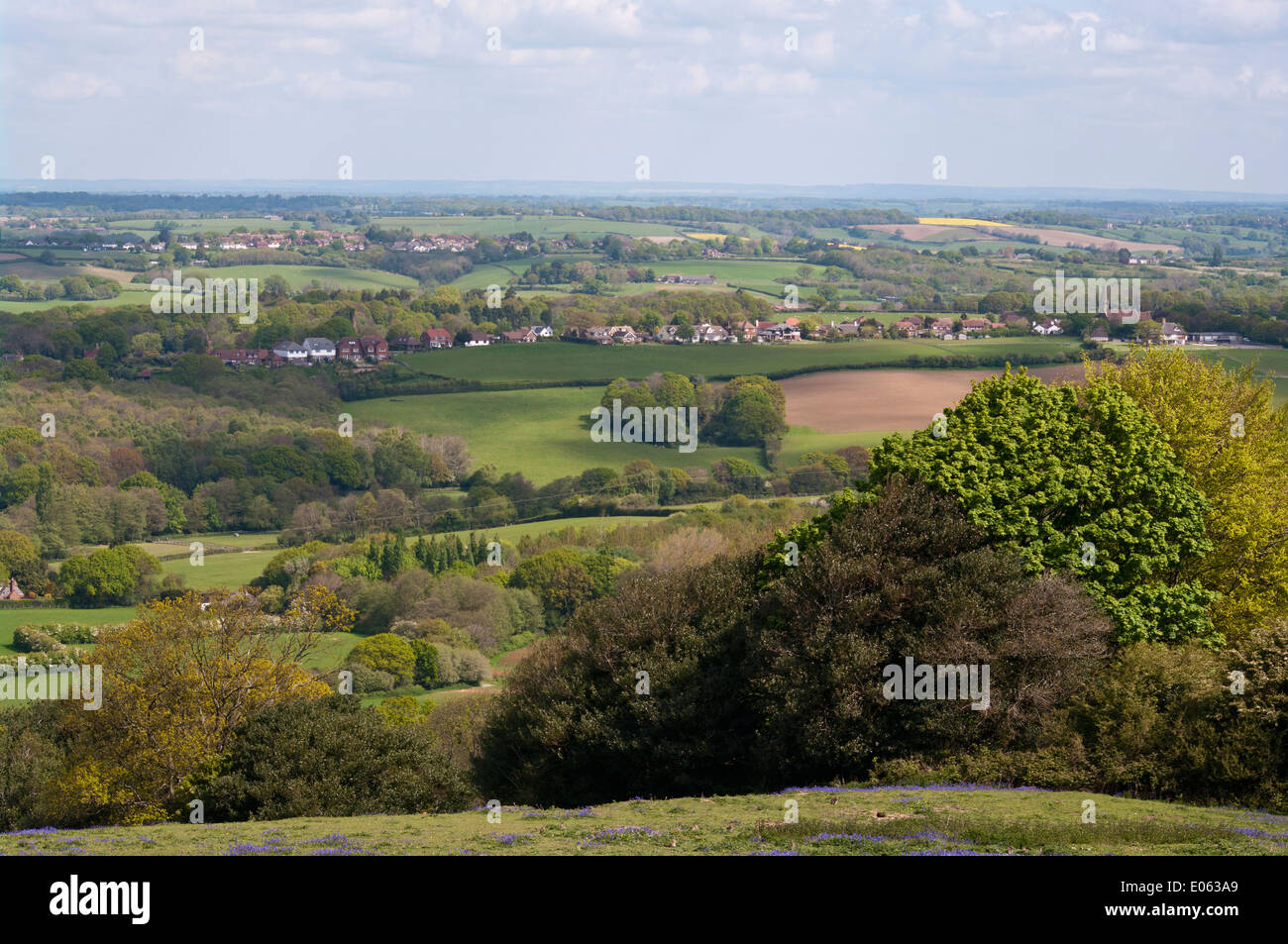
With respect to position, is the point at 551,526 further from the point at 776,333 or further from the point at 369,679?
the point at 776,333

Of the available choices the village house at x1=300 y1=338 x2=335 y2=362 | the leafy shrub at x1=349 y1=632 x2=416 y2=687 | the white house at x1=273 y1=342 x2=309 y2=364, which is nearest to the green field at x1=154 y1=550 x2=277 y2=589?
the leafy shrub at x1=349 y1=632 x2=416 y2=687

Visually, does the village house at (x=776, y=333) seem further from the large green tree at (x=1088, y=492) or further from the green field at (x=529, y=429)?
the large green tree at (x=1088, y=492)

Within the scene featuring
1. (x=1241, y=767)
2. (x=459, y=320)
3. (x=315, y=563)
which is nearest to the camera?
(x=1241, y=767)

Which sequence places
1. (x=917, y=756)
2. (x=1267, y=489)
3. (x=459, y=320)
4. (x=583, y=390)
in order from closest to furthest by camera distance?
1. (x=917, y=756)
2. (x=1267, y=489)
3. (x=583, y=390)
4. (x=459, y=320)

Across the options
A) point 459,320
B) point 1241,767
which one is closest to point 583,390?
point 459,320

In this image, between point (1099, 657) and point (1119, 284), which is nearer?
point (1099, 657)

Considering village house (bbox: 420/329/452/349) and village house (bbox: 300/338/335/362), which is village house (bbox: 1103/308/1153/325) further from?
village house (bbox: 300/338/335/362)

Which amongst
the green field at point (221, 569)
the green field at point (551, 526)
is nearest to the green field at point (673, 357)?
the green field at point (551, 526)

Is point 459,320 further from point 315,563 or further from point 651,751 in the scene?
point 651,751
